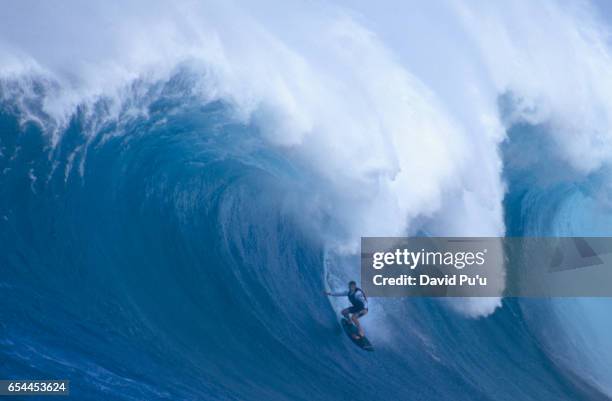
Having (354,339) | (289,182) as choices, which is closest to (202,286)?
(289,182)

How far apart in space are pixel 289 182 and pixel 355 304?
1388 millimetres

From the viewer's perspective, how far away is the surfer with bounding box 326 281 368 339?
6.90 m

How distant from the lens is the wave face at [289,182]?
6906mm

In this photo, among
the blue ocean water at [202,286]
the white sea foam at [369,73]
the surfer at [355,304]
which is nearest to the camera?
the blue ocean water at [202,286]

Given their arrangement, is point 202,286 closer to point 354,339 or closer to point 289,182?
point 289,182

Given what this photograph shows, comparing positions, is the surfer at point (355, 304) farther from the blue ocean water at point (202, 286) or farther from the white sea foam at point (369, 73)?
the white sea foam at point (369, 73)

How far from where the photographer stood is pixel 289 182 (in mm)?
7688

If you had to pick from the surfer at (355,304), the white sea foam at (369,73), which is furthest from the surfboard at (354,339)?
the white sea foam at (369,73)

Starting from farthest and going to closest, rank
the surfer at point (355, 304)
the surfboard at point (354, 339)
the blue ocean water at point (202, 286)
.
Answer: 1. the surfboard at point (354, 339)
2. the surfer at point (355, 304)
3. the blue ocean water at point (202, 286)

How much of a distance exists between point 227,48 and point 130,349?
295 cm

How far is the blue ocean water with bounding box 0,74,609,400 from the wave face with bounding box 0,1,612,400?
2 cm

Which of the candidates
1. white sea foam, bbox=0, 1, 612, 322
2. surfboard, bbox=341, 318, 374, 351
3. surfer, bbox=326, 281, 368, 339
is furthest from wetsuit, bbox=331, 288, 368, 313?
white sea foam, bbox=0, 1, 612, 322

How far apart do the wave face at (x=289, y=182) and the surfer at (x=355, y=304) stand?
95mm

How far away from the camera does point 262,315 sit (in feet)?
23.5
